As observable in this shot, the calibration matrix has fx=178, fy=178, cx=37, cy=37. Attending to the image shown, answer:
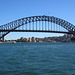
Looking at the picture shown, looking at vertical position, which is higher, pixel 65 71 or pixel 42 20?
pixel 42 20

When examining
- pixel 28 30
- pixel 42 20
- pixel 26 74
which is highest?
pixel 42 20

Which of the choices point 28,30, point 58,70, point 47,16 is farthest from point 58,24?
point 58,70

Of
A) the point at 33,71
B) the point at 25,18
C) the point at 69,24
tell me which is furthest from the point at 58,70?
the point at 69,24

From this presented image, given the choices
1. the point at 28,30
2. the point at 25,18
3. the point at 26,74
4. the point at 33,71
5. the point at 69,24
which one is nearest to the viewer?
the point at 26,74

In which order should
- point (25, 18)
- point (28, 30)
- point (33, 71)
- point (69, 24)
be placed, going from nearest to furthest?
point (33, 71) → point (28, 30) → point (25, 18) → point (69, 24)

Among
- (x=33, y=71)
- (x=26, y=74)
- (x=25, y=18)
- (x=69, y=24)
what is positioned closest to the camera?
(x=26, y=74)

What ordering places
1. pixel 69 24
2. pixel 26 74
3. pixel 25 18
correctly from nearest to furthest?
pixel 26 74 → pixel 25 18 → pixel 69 24

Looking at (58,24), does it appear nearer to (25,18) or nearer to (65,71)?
(25,18)

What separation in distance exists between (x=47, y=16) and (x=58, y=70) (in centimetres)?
8590

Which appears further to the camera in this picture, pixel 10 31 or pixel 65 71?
pixel 10 31

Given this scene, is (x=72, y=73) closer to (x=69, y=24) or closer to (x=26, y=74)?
(x=26, y=74)

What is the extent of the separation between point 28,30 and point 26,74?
68980 mm

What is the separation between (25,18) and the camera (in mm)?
95875

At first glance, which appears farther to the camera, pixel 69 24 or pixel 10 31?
pixel 69 24
